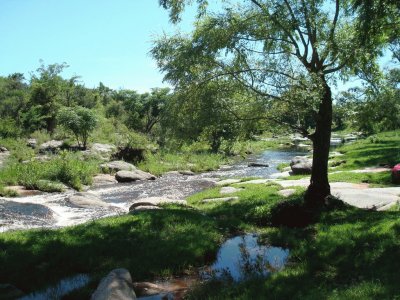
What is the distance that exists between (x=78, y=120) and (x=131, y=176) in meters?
15.0

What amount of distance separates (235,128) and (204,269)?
5557mm

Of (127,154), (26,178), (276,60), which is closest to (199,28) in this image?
(276,60)

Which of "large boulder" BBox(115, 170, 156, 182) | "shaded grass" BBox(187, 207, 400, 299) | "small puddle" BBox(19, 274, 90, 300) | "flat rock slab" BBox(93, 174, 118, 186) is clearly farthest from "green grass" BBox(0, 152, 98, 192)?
"shaded grass" BBox(187, 207, 400, 299)

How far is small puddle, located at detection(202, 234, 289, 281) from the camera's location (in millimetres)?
9000

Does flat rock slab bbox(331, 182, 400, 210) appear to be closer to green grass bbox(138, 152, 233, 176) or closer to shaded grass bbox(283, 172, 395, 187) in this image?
shaded grass bbox(283, 172, 395, 187)

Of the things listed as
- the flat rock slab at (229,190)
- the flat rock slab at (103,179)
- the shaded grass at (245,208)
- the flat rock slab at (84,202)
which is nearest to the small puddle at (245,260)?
the shaded grass at (245,208)

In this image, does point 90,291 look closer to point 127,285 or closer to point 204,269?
point 127,285

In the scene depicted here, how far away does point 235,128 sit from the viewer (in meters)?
13.6

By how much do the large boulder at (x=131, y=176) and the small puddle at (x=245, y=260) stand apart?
2012cm

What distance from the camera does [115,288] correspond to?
7.04 meters

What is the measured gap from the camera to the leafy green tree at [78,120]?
42.2 metres

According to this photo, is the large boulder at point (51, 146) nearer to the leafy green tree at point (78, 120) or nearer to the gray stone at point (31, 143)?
the gray stone at point (31, 143)

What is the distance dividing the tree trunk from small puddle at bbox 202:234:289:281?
3.49m

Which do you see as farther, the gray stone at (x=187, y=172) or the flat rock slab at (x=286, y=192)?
the gray stone at (x=187, y=172)
